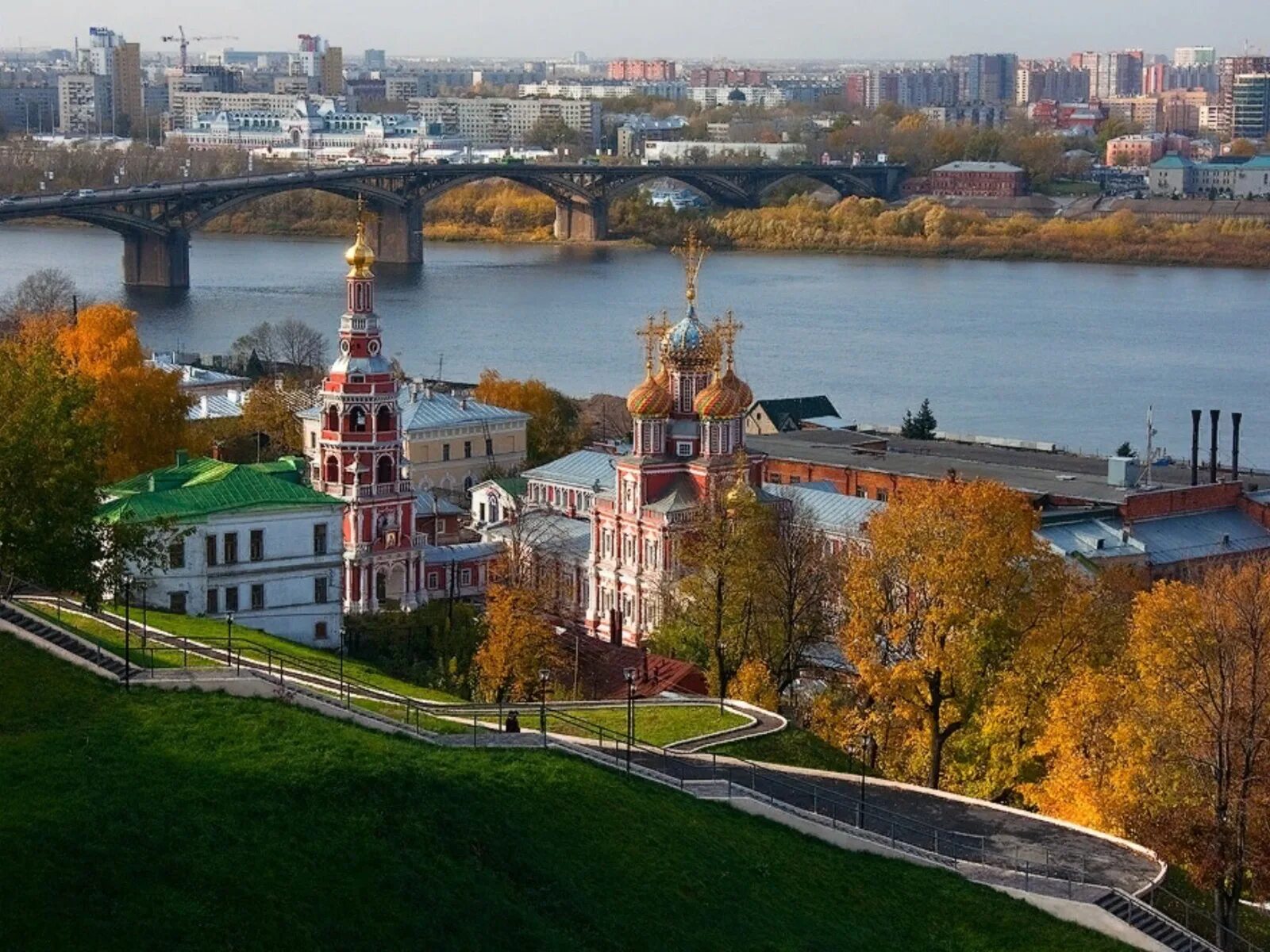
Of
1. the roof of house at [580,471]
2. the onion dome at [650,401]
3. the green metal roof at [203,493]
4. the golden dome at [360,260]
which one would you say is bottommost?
the roof of house at [580,471]

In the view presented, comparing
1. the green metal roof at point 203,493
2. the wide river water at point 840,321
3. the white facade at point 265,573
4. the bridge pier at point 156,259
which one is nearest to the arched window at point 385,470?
the green metal roof at point 203,493

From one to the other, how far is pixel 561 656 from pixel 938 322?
20.8m

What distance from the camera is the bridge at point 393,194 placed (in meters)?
35.9

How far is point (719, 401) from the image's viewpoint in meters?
14.0

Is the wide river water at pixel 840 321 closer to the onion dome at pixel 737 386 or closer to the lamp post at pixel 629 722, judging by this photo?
the onion dome at pixel 737 386

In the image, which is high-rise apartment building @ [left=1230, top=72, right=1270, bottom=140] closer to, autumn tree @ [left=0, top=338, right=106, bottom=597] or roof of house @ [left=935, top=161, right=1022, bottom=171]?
roof of house @ [left=935, top=161, right=1022, bottom=171]

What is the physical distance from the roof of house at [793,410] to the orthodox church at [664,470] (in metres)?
5.86

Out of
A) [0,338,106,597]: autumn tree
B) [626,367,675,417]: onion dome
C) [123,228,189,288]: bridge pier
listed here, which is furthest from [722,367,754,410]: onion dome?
[123,228,189,288]: bridge pier

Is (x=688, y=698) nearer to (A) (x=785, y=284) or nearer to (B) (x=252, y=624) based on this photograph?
(B) (x=252, y=624)

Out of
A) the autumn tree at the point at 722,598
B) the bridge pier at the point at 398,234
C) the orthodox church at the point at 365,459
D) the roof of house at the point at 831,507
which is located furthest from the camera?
the bridge pier at the point at 398,234

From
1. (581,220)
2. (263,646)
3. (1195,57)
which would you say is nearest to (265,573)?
(263,646)

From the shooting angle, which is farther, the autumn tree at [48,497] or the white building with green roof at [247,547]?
the white building with green roof at [247,547]

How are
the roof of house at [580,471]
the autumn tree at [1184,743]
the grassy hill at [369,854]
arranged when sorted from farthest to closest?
the roof of house at [580,471] < the autumn tree at [1184,743] < the grassy hill at [369,854]

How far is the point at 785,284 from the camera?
3709cm
